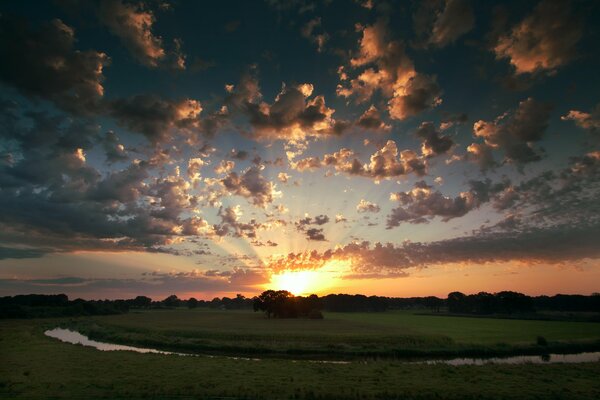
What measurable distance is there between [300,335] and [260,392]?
3854cm

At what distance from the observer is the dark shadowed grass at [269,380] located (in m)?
24.8

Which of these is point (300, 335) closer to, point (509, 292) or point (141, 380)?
point (141, 380)

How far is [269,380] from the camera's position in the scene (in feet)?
94.8

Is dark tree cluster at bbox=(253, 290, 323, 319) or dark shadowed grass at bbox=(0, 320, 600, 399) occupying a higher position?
dark tree cluster at bbox=(253, 290, 323, 319)

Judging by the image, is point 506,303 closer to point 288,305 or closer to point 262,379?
point 288,305

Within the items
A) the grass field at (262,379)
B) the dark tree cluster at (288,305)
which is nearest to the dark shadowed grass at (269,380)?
the grass field at (262,379)

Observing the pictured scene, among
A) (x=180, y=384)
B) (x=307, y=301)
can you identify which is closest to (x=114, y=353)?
(x=180, y=384)

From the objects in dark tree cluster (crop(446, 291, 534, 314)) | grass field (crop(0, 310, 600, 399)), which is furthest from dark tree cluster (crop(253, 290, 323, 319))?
grass field (crop(0, 310, 600, 399))

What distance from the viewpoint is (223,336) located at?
6253 centimetres

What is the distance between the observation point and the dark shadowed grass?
24.8 meters

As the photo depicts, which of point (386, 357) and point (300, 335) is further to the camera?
point (300, 335)

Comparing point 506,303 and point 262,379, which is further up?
point 506,303

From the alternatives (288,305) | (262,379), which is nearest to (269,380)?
(262,379)

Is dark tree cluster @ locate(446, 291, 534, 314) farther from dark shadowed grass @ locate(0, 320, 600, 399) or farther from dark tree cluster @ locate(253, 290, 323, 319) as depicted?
Result: dark shadowed grass @ locate(0, 320, 600, 399)
